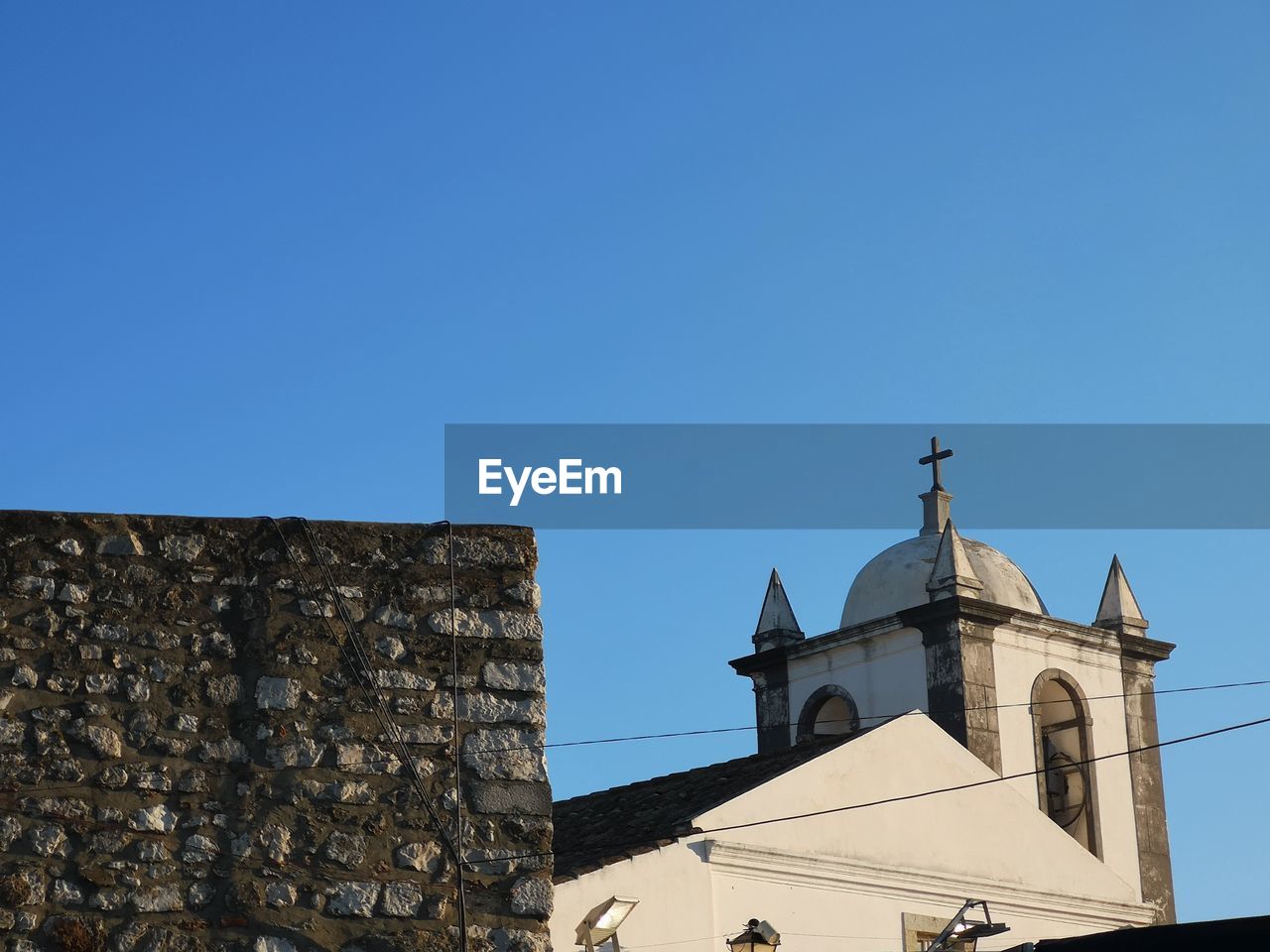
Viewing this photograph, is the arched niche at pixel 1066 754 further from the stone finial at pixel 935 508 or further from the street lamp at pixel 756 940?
the street lamp at pixel 756 940

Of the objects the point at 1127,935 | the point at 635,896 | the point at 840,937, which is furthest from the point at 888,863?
the point at 1127,935

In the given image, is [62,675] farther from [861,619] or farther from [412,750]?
[861,619]

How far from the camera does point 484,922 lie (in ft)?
22.2

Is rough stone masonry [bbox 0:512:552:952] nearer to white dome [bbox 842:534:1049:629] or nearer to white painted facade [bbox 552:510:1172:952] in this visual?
white painted facade [bbox 552:510:1172:952]

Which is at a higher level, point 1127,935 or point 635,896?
point 635,896

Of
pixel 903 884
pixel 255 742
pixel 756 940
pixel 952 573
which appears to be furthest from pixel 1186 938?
pixel 952 573

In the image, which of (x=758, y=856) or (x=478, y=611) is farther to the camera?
(x=758, y=856)

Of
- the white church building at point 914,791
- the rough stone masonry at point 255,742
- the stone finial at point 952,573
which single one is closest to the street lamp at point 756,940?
the white church building at point 914,791

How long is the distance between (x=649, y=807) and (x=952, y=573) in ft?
16.3

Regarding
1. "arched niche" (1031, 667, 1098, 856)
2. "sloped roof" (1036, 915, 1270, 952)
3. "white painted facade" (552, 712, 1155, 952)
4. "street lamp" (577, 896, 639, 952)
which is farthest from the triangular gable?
"sloped roof" (1036, 915, 1270, 952)

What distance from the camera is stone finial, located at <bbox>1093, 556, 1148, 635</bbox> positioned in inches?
913

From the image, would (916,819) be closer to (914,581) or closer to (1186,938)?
(914,581)

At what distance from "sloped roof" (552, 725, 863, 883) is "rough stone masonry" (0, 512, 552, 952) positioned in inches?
315

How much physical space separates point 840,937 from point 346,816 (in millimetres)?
10886
